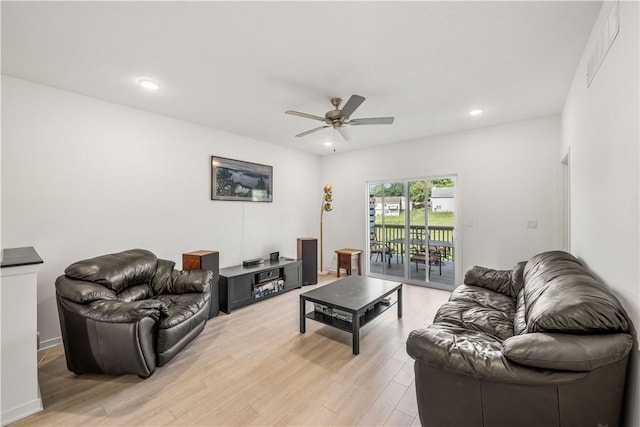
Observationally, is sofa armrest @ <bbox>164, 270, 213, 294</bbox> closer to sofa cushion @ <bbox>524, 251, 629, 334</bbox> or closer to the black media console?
the black media console

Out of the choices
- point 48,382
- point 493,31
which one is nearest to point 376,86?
point 493,31

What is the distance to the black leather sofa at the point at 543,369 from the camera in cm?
116

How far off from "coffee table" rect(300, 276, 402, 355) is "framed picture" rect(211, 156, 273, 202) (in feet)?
→ 7.21

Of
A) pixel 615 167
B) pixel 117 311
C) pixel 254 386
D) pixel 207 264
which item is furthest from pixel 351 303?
pixel 615 167

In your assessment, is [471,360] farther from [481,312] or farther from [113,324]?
[113,324]

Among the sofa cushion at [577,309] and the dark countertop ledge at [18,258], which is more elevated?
the dark countertop ledge at [18,258]

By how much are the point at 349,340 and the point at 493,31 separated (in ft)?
9.57

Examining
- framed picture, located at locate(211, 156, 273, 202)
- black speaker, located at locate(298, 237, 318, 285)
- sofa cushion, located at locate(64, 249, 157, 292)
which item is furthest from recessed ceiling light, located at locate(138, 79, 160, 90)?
black speaker, located at locate(298, 237, 318, 285)

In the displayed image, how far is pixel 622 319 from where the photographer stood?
1180 mm

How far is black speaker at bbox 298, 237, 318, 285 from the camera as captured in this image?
15.8ft

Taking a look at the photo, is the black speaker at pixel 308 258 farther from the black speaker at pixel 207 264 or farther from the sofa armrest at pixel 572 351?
the sofa armrest at pixel 572 351

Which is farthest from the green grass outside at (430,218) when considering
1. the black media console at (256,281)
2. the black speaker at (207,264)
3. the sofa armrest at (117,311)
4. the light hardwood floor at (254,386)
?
the sofa armrest at (117,311)

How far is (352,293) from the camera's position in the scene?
301cm

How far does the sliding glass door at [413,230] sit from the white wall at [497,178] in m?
0.21
